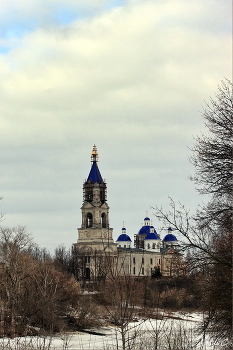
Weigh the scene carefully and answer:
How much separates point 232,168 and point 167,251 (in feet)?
9.83

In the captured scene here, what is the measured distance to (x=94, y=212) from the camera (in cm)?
12125

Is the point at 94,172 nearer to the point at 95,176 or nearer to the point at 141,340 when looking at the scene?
the point at 95,176

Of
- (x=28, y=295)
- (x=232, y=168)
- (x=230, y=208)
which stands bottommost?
(x=28, y=295)

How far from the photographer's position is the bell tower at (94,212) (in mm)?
120375

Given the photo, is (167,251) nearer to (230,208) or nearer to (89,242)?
A: (230,208)

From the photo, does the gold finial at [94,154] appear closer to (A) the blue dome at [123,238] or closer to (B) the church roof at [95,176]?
A: (B) the church roof at [95,176]

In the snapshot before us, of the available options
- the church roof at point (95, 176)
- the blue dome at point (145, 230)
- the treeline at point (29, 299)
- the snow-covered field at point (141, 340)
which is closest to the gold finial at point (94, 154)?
the church roof at point (95, 176)

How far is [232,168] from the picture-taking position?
612 inches

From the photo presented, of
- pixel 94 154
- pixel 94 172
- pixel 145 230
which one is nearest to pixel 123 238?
pixel 145 230

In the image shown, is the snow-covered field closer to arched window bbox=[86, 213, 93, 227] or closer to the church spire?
the church spire

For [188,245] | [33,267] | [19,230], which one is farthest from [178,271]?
[19,230]

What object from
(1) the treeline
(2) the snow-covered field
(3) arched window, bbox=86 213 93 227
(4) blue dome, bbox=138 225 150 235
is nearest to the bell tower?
(3) arched window, bbox=86 213 93 227

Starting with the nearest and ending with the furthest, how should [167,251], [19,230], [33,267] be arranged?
[167,251]
[33,267]
[19,230]

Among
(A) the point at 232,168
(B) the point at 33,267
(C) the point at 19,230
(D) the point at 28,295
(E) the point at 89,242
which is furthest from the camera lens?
(E) the point at 89,242
